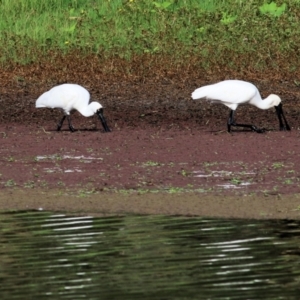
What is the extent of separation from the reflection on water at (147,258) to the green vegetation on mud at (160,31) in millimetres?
8976

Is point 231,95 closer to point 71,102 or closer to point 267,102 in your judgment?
point 267,102

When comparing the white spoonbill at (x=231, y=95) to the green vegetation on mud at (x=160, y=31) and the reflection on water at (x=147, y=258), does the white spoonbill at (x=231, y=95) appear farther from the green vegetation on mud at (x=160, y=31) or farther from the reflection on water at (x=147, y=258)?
the reflection on water at (x=147, y=258)

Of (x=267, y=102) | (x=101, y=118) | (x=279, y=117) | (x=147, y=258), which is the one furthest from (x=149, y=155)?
(x=147, y=258)

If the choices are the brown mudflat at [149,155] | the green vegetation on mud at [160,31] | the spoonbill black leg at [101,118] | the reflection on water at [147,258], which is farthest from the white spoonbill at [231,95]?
the reflection on water at [147,258]

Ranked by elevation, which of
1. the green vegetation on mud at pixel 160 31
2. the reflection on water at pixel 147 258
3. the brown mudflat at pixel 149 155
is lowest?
the reflection on water at pixel 147 258

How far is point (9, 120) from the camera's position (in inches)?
584

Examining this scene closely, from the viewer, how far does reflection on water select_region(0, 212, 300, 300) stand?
6.43 meters

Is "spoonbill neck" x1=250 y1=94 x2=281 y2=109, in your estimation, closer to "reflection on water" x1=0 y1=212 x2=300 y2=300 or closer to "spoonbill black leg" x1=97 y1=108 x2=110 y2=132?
"spoonbill black leg" x1=97 y1=108 x2=110 y2=132

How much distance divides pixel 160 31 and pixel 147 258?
11523 millimetres

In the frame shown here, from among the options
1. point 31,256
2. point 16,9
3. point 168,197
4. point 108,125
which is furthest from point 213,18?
point 31,256

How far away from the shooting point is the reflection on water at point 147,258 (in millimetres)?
6426

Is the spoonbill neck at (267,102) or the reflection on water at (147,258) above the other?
the spoonbill neck at (267,102)

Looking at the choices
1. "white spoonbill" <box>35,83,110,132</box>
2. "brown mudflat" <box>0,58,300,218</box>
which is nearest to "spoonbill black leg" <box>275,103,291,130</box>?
"brown mudflat" <box>0,58,300,218</box>

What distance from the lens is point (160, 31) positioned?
18.5 meters
